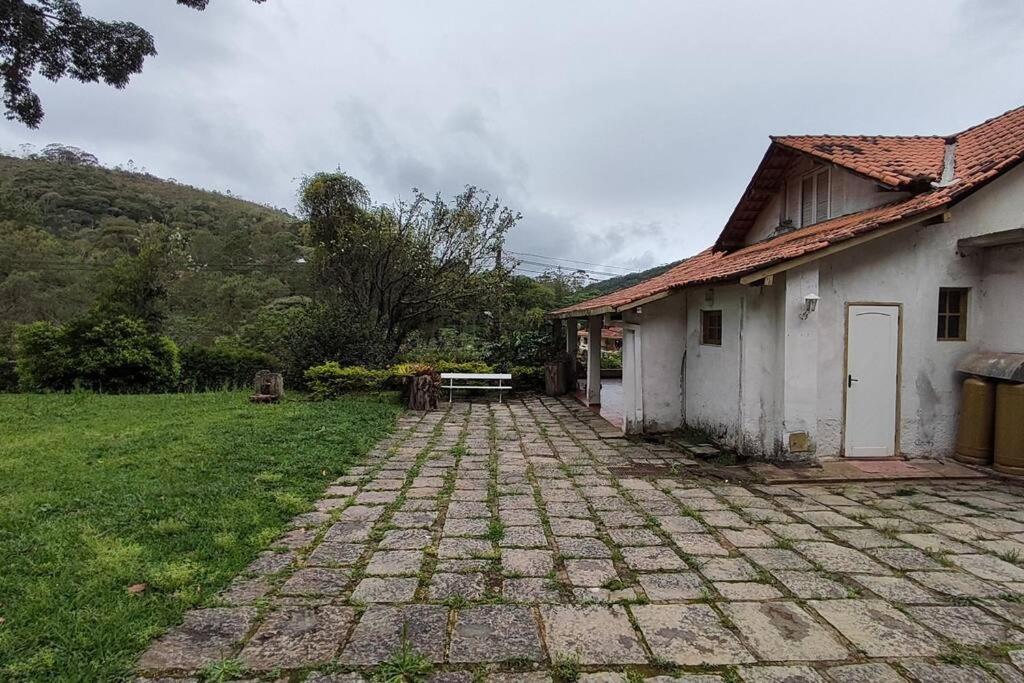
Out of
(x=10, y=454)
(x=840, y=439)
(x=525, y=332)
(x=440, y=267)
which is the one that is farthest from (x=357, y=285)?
(x=840, y=439)

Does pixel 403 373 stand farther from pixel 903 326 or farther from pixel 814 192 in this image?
pixel 903 326

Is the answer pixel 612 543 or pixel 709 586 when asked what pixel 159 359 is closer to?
pixel 612 543

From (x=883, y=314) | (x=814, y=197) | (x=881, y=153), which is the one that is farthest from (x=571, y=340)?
(x=883, y=314)

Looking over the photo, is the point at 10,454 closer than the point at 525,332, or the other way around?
the point at 10,454

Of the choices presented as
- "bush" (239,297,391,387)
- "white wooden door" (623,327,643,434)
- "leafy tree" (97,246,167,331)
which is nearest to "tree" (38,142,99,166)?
"leafy tree" (97,246,167,331)

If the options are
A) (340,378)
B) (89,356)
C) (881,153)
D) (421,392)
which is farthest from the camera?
(89,356)

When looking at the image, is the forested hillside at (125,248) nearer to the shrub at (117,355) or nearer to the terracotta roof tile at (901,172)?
the shrub at (117,355)

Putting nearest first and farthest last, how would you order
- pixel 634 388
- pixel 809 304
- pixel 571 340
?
pixel 809 304 < pixel 634 388 < pixel 571 340

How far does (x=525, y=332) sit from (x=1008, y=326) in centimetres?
995

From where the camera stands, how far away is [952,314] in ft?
21.3

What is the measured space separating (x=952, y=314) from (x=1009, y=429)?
1465 millimetres

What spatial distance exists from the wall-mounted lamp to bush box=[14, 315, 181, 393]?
1404 cm

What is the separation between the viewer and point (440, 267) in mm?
15711

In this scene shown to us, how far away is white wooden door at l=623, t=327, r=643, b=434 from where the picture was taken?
8117 millimetres
